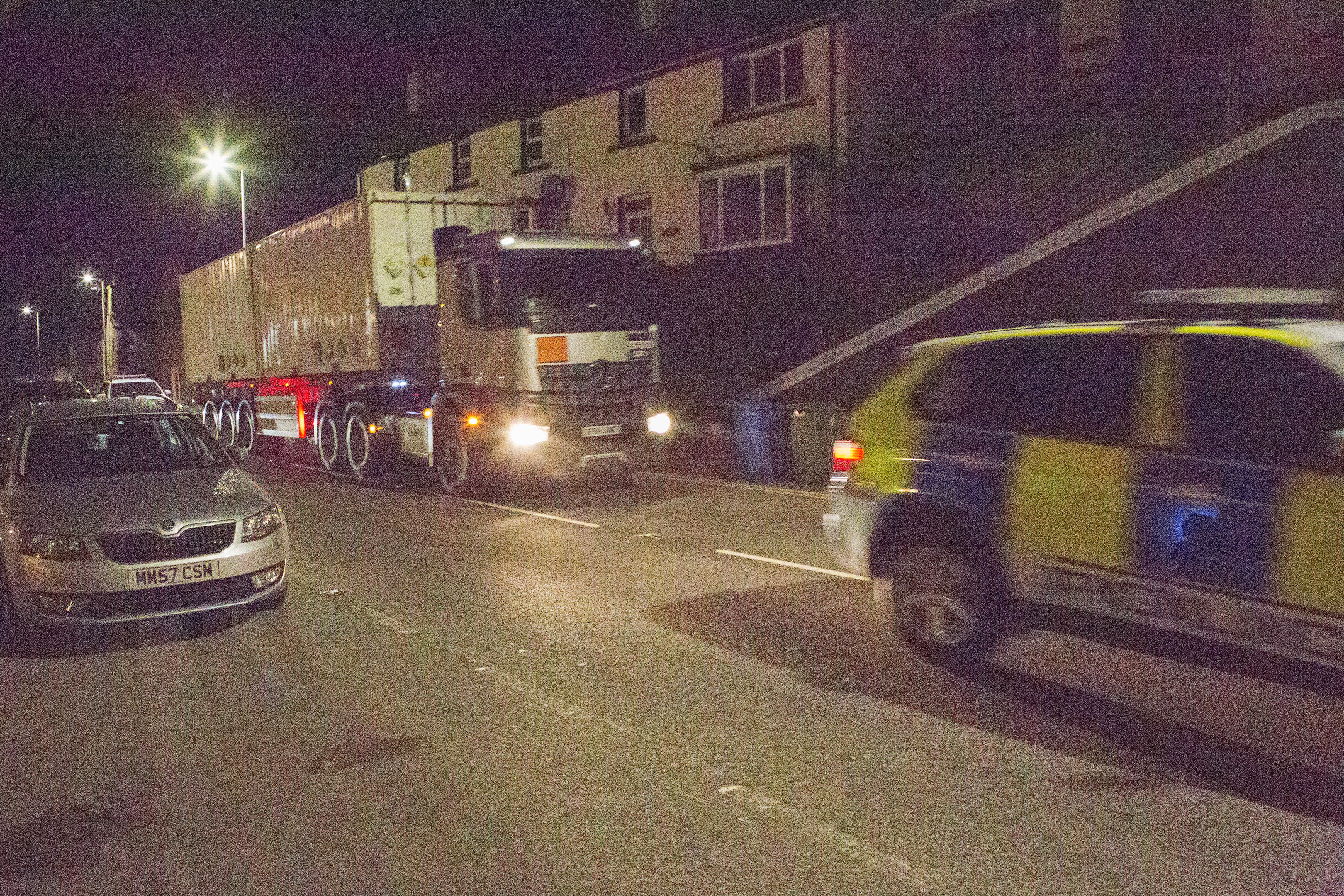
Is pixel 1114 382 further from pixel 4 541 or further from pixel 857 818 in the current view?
pixel 4 541

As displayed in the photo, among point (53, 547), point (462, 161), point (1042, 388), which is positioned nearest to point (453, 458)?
point (53, 547)

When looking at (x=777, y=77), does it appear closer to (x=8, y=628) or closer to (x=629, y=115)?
(x=629, y=115)

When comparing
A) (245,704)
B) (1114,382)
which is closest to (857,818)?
(1114,382)

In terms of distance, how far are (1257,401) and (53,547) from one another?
6444mm

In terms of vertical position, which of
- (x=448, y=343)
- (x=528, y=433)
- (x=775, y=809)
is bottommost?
(x=775, y=809)

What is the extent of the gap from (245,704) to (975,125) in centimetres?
2018

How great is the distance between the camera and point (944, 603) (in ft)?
21.3

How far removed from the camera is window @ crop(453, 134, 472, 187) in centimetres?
3384

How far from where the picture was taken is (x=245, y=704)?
6.16 m

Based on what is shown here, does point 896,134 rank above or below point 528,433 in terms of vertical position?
above

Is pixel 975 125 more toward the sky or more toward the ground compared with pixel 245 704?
more toward the sky

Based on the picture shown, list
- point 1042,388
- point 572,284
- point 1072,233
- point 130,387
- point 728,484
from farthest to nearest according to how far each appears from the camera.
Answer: point 130,387 < point 1072,233 < point 728,484 < point 572,284 < point 1042,388

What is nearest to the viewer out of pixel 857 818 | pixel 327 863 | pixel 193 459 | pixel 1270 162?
pixel 327 863

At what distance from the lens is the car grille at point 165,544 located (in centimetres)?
707
